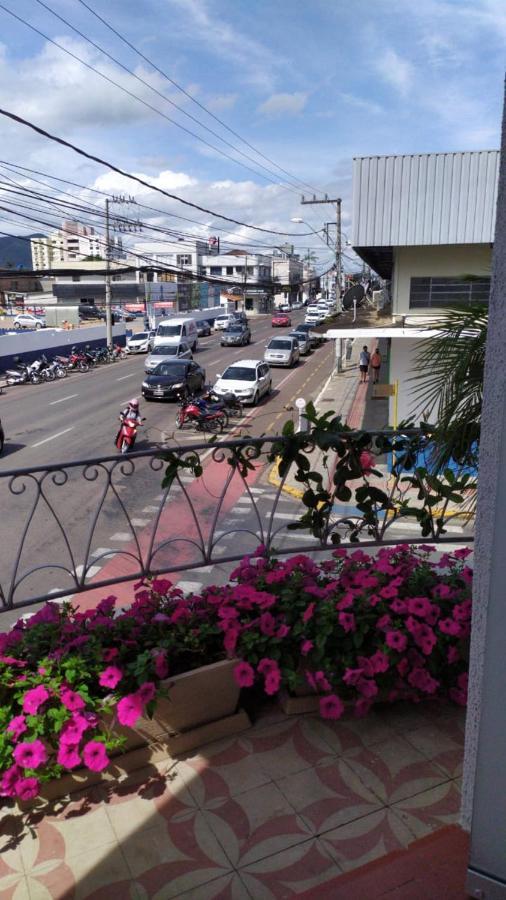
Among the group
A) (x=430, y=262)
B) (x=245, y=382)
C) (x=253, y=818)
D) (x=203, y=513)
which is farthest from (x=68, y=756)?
(x=245, y=382)

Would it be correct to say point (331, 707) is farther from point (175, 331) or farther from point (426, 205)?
point (175, 331)

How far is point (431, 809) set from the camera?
104 inches

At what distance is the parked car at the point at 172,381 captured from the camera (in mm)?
22906

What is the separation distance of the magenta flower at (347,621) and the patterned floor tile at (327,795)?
599 mm

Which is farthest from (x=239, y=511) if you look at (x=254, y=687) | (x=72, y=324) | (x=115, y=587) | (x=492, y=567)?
(x=72, y=324)

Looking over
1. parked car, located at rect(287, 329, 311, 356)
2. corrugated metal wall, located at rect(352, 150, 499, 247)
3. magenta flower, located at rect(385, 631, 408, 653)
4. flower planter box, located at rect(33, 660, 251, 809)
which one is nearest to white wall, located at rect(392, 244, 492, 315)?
corrugated metal wall, located at rect(352, 150, 499, 247)

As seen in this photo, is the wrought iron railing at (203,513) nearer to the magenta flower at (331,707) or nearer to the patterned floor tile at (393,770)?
the magenta flower at (331,707)

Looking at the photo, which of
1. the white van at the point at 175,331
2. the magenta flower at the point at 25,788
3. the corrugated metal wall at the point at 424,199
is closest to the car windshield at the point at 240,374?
the corrugated metal wall at the point at 424,199

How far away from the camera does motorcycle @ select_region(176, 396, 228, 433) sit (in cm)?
1833

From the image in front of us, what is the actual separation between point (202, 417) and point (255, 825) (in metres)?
16.0

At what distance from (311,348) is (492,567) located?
4159cm

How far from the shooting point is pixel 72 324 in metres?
56.2

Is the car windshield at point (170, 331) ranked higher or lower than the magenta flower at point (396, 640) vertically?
higher

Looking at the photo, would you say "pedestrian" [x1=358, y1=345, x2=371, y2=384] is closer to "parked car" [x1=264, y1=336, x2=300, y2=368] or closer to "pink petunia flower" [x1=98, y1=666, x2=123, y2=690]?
"parked car" [x1=264, y1=336, x2=300, y2=368]
